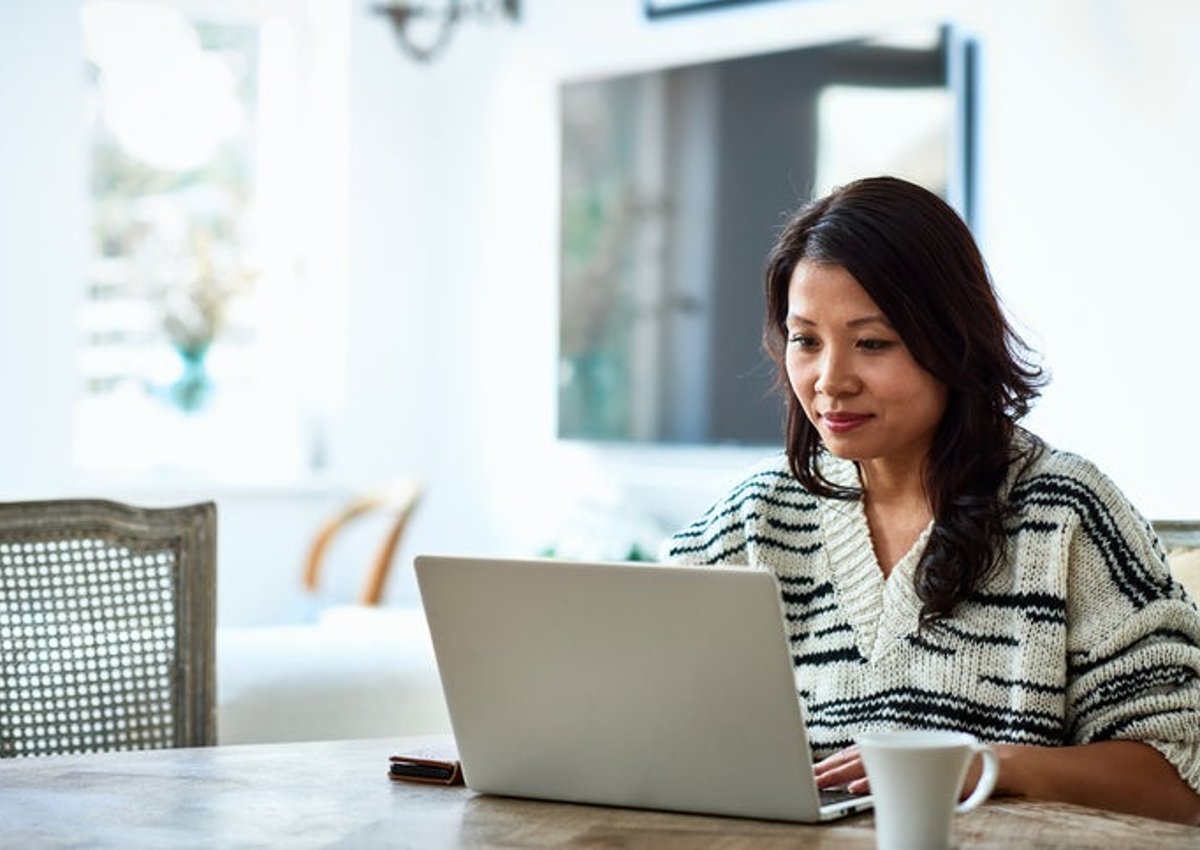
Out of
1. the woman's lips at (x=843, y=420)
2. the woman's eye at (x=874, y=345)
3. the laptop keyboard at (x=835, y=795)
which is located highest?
the woman's eye at (x=874, y=345)

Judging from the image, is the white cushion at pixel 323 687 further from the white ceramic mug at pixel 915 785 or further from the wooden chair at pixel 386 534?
the wooden chair at pixel 386 534

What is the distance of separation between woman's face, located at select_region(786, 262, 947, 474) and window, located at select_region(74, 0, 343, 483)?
13.8 feet

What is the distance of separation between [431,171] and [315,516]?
1.14m

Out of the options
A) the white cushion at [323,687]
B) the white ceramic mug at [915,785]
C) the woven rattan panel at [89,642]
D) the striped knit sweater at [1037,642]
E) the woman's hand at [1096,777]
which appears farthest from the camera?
the white cushion at [323,687]

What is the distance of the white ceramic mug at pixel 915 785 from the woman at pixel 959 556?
38 centimetres

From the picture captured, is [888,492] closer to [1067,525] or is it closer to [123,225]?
[1067,525]

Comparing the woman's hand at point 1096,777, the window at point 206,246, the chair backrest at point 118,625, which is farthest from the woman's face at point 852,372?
the window at point 206,246

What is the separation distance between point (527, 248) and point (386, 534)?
942 millimetres

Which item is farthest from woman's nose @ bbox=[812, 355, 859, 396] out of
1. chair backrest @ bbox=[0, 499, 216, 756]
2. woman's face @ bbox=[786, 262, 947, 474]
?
chair backrest @ bbox=[0, 499, 216, 756]

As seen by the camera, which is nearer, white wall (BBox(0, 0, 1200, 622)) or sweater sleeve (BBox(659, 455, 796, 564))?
sweater sleeve (BBox(659, 455, 796, 564))

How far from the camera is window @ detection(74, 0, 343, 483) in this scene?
19.3ft

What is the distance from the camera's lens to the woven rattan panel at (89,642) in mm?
2148

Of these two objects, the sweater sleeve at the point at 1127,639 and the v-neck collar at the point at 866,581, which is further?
the v-neck collar at the point at 866,581

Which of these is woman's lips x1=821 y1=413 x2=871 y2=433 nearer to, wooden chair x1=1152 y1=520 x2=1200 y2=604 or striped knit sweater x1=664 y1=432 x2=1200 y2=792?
striped knit sweater x1=664 y1=432 x2=1200 y2=792
